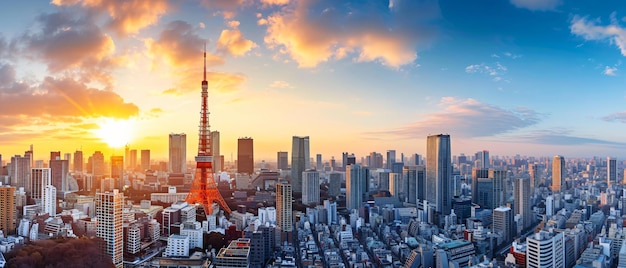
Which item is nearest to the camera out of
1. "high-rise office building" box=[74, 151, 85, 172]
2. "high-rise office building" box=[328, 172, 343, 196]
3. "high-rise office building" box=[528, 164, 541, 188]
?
"high-rise office building" box=[328, 172, 343, 196]

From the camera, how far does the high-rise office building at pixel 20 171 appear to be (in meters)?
11.5

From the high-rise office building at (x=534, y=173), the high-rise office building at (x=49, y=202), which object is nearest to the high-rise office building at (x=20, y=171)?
the high-rise office building at (x=49, y=202)

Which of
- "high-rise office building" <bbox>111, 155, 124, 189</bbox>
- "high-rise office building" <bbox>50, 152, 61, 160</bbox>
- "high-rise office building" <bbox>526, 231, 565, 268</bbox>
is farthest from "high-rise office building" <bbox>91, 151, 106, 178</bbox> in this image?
"high-rise office building" <bbox>526, 231, 565, 268</bbox>

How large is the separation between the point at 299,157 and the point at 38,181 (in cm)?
844

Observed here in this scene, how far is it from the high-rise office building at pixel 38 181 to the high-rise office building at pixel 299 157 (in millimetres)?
7630

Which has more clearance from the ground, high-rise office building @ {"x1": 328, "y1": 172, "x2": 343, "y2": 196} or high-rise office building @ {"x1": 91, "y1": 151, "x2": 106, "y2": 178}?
high-rise office building @ {"x1": 91, "y1": 151, "x2": 106, "y2": 178}

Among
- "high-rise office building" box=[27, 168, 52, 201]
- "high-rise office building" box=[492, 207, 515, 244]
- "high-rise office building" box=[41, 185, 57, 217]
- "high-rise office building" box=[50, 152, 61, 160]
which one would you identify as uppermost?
"high-rise office building" box=[50, 152, 61, 160]

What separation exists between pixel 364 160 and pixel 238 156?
18.3 feet

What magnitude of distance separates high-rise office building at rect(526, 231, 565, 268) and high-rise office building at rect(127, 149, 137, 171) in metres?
15.8

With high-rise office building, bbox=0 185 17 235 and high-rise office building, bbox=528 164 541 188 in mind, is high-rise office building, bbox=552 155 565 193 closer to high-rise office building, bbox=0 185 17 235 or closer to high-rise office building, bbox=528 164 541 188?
high-rise office building, bbox=528 164 541 188

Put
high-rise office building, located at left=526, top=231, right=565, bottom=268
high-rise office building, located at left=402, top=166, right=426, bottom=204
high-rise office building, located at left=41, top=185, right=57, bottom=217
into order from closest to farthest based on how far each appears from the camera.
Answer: high-rise office building, located at left=526, top=231, right=565, bottom=268
high-rise office building, located at left=41, top=185, right=57, bottom=217
high-rise office building, located at left=402, top=166, right=426, bottom=204

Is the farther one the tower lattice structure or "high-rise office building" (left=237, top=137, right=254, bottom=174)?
"high-rise office building" (left=237, top=137, right=254, bottom=174)

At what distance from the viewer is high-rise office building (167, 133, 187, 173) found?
62.6ft

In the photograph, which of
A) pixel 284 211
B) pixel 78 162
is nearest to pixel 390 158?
pixel 284 211
